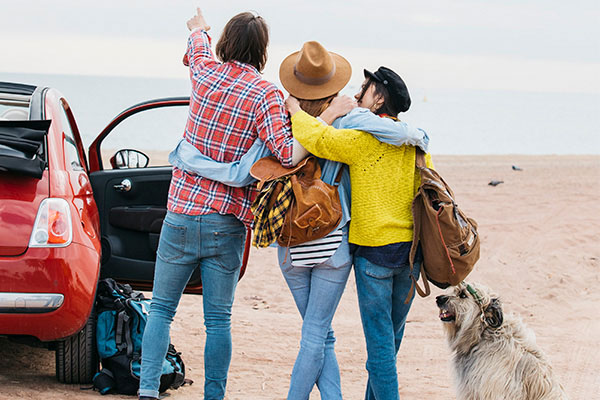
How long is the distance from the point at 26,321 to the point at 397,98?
7.51 feet

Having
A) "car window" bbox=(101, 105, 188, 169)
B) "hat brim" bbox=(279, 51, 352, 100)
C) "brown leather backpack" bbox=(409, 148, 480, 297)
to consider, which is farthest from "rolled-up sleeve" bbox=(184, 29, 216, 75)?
"car window" bbox=(101, 105, 188, 169)

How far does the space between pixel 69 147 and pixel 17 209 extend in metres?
0.91

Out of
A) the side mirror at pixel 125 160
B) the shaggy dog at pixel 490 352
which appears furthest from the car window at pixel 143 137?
the shaggy dog at pixel 490 352

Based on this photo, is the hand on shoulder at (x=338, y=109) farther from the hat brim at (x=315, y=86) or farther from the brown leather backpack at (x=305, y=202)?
the brown leather backpack at (x=305, y=202)

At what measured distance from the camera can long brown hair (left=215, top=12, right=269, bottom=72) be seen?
364 cm

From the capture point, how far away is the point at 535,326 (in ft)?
24.0

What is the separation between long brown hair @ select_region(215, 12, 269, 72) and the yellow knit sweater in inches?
16.0

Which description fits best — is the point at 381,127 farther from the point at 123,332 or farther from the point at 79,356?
the point at 79,356

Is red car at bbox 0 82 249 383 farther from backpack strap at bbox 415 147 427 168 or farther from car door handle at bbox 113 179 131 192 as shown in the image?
backpack strap at bbox 415 147 427 168

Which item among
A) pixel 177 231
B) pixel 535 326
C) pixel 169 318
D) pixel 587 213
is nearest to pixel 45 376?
pixel 169 318

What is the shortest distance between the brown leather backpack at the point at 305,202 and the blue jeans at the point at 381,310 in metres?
0.33

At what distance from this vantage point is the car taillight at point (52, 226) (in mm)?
3914

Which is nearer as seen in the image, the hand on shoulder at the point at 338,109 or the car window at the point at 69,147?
the hand on shoulder at the point at 338,109

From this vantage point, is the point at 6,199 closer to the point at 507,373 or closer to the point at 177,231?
the point at 177,231
